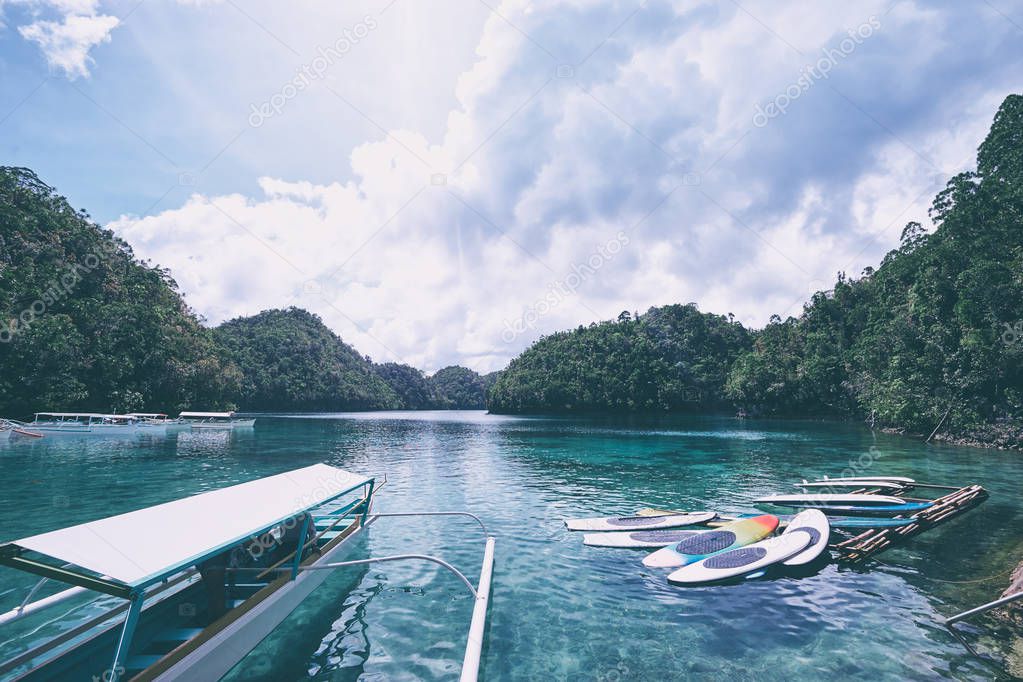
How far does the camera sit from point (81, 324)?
53.8 m

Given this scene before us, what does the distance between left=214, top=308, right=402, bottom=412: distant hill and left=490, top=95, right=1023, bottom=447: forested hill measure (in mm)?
96359

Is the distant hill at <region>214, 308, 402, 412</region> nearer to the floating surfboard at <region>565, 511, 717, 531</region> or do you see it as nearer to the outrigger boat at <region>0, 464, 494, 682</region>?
the floating surfboard at <region>565, 511, 717, 531</region>

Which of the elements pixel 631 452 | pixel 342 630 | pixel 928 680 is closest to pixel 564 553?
pixel 342 630

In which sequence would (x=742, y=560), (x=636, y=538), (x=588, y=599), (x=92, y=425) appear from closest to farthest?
1. (x=588, y=599)
2. (x=742, y=560)
3. (x=636, y=538)
4. (x=92, y=425)

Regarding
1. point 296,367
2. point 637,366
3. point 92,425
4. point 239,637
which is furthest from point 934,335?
point 296,367

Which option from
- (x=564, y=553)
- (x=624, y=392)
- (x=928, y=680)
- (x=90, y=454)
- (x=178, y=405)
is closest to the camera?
(x=928, y=680)

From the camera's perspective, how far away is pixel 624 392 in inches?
4306

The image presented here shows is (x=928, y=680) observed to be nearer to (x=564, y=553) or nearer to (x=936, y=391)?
(x=564, y=553)

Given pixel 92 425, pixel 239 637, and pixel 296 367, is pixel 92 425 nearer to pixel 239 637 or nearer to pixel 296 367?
pixel 239 637

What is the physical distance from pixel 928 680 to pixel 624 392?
104374 millimetres

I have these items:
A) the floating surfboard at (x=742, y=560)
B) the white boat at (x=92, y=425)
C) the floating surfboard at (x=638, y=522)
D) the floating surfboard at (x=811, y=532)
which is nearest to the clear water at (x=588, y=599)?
the floating surfboard at (x=742, y=560)

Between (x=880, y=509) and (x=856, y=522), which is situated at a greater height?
(x=880, y=509)

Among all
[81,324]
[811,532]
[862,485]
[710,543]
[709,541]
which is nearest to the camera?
[811,532]

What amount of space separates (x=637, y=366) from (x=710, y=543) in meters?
101
